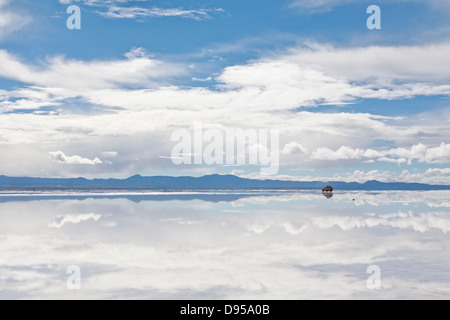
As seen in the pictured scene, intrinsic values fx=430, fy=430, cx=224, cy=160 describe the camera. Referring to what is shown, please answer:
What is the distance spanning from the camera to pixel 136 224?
27.2 metres

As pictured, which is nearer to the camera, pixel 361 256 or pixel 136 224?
pixel 361 256

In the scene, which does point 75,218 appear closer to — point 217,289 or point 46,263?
point 46,263

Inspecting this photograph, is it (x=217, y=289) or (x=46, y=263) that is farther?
(x=46, y=263)

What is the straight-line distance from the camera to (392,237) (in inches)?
866
